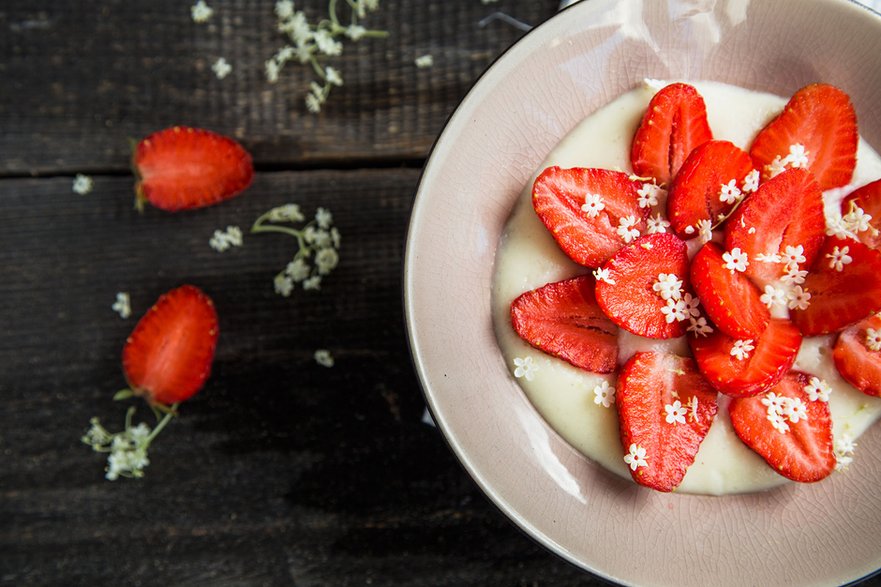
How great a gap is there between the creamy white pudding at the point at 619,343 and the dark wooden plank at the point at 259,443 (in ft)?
0.93

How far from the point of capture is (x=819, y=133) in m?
0.84

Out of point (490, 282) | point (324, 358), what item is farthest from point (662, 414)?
point (324, 358)

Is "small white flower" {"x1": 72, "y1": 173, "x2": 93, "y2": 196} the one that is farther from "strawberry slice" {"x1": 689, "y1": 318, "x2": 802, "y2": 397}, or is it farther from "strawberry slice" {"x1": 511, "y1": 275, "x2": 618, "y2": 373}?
"strawberry slice" {"x1": 689, "y1": 318, "x2": 802, "y2": 397}

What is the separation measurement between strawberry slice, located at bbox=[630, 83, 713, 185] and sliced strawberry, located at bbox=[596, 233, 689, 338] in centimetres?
9

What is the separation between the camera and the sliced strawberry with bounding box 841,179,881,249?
0.82 metres

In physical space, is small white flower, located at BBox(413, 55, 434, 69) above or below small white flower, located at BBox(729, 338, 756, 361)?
above

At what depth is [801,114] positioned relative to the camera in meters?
0.83

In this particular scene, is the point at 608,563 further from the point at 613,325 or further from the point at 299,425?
the point at 299,425

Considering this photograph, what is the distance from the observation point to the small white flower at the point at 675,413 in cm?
83

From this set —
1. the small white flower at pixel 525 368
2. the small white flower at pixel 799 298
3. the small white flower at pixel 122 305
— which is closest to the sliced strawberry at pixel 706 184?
the small white flower at pixel 799 298

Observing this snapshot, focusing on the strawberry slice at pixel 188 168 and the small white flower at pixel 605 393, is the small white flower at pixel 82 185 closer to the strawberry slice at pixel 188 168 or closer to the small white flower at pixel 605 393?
the strawberry slice at pixel 188 168

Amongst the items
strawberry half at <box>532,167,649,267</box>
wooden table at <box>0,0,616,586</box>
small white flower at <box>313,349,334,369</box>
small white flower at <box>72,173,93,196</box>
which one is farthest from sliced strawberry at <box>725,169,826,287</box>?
small white flower at <box>72,173,93,196</box>

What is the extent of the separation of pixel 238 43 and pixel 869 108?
2.82 feet

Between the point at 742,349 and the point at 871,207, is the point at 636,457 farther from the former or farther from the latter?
the point at 871,207
